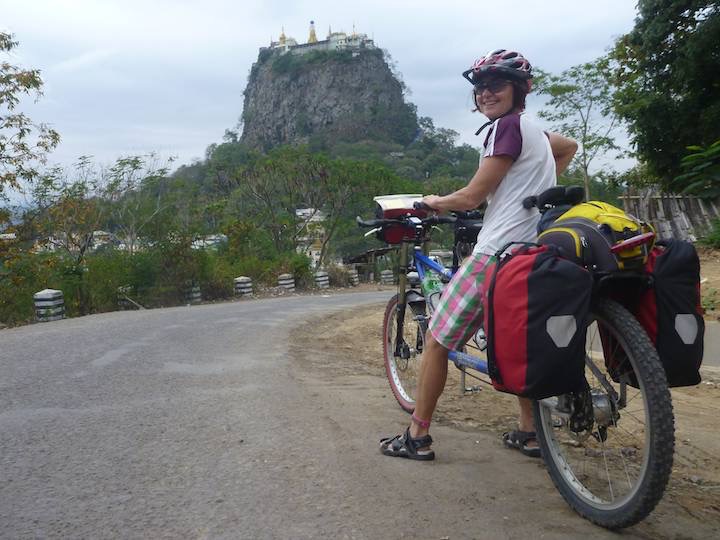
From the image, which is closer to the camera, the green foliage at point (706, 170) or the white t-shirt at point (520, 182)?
the white t-shirt at point (520, 182)

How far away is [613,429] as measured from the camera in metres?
3.08

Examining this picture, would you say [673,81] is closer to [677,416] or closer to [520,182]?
[677,416]

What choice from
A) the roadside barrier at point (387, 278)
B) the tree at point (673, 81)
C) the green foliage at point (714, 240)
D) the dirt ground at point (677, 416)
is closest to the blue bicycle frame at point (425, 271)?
the dirt ground at point (677, 416)

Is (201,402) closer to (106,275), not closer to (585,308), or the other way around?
(585,308)

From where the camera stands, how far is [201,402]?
4758 mm

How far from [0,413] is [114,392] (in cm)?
80

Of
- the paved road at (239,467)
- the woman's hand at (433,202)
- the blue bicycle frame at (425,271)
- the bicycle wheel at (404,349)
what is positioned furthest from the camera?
the bicycle wheel at (404,349)

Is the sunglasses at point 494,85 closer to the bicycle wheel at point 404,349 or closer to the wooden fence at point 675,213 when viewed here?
the bicycle wheel at point 404,349

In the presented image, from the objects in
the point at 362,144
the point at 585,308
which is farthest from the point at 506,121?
the point at 362,144

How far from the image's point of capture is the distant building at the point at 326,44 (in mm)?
147750

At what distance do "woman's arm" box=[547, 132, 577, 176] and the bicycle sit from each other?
2.06ft

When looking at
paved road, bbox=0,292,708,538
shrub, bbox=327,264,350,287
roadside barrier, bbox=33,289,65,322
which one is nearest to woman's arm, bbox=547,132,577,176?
paved road, bbox=0,292,708,538

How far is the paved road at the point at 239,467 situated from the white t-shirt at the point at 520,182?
3.68 ft

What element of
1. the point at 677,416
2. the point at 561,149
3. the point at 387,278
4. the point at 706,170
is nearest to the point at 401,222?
the point at 561,149
